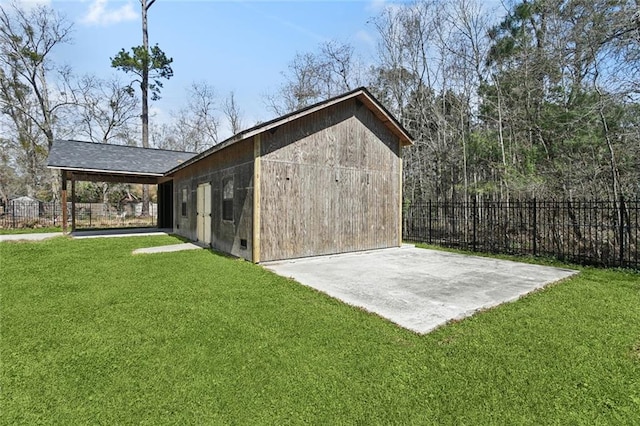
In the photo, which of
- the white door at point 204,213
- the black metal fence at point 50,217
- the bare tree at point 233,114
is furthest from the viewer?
the bare tree at point 233,114

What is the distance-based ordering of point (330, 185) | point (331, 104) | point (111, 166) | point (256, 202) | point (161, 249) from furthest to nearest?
point (111, 166), point (161, 249), point (330, 185), point (331, 104), point (256, 202)

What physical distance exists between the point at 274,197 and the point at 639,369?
20.1 feet

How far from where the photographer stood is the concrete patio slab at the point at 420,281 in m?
4.05

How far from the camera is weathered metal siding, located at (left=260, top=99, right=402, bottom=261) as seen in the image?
7285 mm

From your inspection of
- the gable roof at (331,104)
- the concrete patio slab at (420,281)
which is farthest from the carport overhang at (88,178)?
the concrete patio slab at (420,281)

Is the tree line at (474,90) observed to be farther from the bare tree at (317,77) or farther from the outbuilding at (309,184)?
the outbuilding at (309,184)

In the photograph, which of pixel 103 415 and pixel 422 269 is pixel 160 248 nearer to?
pixel 422 269

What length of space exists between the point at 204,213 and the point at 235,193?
8.89 feet

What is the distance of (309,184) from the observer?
7828 millimetres

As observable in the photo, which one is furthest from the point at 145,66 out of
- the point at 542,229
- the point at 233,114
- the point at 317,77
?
the point at 542,229

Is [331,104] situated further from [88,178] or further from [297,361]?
[88,178]

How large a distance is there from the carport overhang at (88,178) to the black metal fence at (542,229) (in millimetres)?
11490

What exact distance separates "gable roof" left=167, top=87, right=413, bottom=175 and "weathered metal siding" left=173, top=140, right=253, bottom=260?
1.53 ft

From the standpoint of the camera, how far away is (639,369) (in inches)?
106
